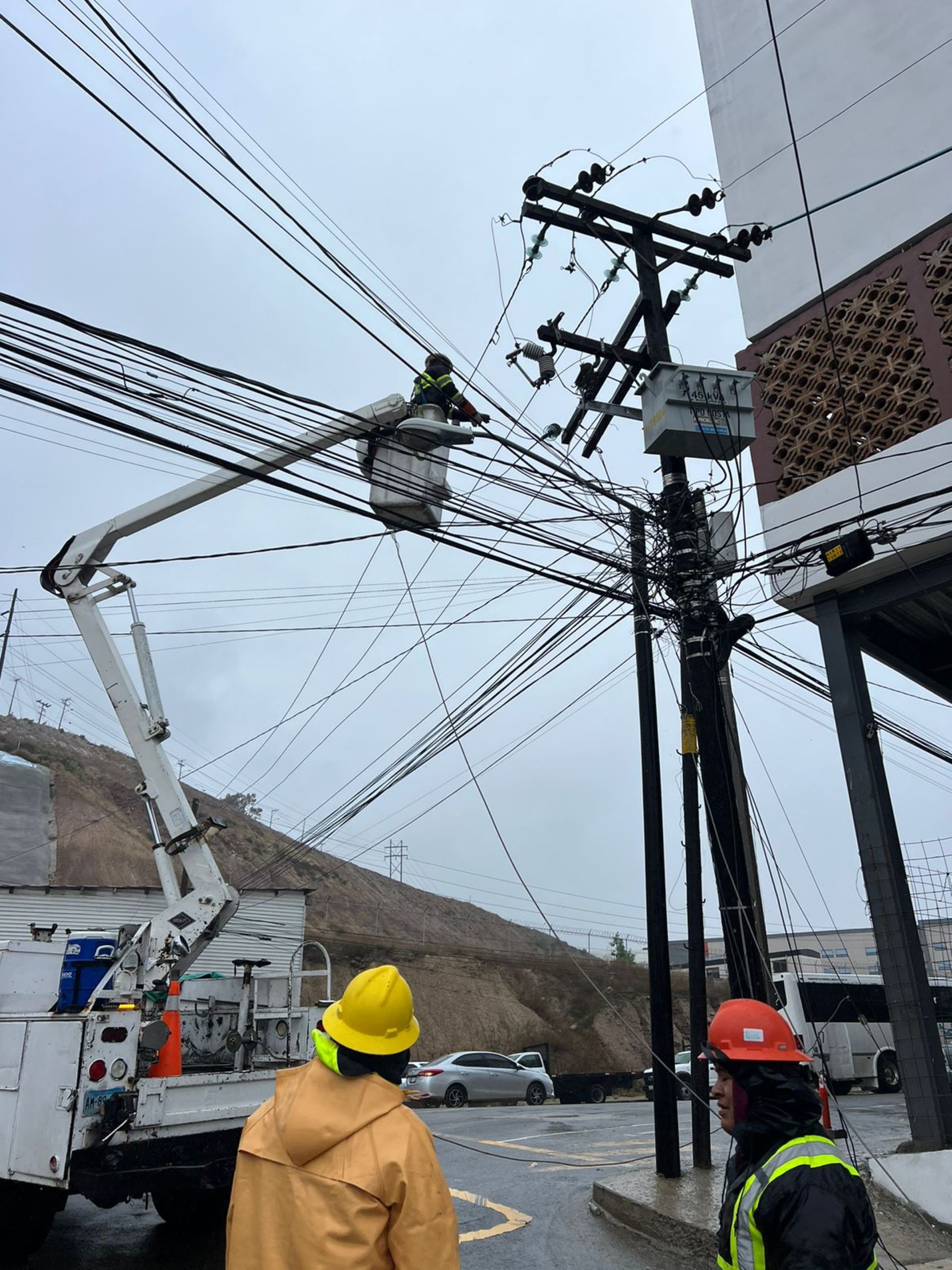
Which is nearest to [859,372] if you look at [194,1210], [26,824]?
[194,1210]

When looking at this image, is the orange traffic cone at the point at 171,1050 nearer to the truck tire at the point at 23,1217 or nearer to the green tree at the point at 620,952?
the truck tire at the point at 23,1217

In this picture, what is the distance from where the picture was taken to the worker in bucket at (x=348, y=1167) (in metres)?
2.21

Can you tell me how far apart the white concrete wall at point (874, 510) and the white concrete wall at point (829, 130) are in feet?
2.77

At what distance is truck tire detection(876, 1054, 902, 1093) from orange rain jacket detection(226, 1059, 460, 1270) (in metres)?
26.3

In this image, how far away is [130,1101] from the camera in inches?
222

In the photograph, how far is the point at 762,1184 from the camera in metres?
2.40

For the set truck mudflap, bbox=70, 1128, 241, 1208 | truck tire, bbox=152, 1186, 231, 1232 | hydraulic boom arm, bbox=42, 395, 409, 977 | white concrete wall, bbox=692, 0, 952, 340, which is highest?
white concrete wall, bbox=692, 0, 952, 340

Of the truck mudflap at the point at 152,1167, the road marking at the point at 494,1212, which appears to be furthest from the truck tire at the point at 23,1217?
the road marking at the point at 494,1212

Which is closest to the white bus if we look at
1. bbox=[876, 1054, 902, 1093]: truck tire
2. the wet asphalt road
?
bbox=[876, 1054, 902, 1093]: truck tire

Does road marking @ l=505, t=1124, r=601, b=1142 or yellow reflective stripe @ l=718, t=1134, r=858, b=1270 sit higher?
yellow reflective stripe @ l=718, t=1134, r=858, b=1270

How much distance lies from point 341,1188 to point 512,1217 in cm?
643

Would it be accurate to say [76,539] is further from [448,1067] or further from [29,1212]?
[448,1067]

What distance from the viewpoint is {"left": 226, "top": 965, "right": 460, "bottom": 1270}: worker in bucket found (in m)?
2.21

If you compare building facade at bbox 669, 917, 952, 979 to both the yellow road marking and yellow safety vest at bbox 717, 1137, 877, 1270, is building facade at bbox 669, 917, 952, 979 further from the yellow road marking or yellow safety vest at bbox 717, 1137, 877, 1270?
yellow safety vest at bbox 717, 1137, 877, 1270
